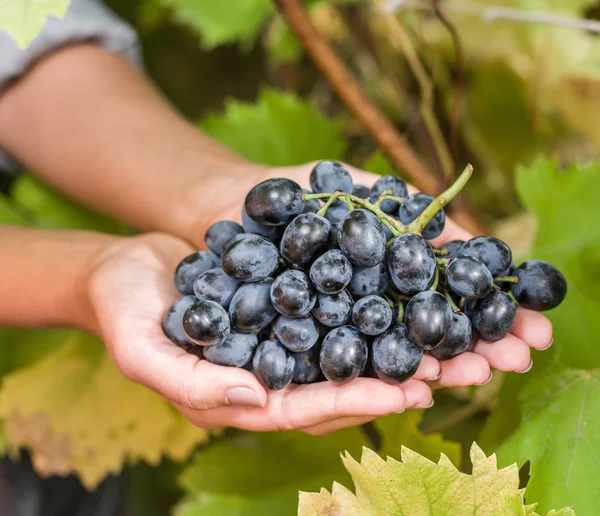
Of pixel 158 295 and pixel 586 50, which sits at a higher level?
pixel 586 50

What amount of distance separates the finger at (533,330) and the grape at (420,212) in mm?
130

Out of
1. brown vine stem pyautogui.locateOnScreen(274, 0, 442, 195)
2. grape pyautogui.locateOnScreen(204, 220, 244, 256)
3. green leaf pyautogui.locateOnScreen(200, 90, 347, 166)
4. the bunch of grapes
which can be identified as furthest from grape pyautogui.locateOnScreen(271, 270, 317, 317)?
green leaf pyautogui.locateOnScreen(200, 90, 347, 166)

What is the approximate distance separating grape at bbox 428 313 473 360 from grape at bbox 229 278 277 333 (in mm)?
169

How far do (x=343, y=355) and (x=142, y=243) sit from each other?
1.11 feet

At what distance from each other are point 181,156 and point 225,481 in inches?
21.4

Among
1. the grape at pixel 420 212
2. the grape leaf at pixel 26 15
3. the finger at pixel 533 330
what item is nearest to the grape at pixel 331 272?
the grape at pixel 420 212

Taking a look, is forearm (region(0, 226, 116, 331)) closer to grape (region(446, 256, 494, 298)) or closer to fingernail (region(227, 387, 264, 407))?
fingernail (region(227, 387, 264, 407))

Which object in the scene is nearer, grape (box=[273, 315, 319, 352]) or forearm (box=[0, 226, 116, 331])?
grape (box=[273, 315, 319, 352])

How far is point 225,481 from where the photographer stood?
0.99m

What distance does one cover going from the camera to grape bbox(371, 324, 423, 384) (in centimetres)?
55

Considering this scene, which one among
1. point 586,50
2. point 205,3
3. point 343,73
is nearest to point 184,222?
point 343,73

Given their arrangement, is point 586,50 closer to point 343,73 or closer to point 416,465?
point 343,73

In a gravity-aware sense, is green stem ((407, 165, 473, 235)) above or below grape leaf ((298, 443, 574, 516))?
above

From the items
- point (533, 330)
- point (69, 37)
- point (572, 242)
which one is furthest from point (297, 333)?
point (69, 37)
